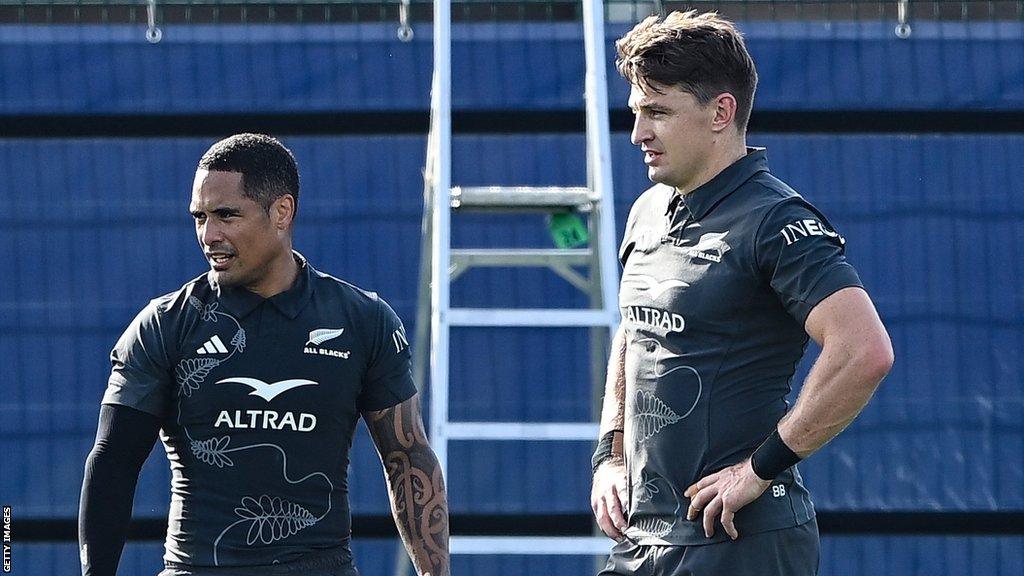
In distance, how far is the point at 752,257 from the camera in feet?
7.63

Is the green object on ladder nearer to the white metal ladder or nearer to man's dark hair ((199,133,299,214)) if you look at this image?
the white metal ladder

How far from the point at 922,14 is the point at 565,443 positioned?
223cm

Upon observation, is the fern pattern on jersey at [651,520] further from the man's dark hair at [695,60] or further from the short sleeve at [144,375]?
the short sleeve at [144,375]

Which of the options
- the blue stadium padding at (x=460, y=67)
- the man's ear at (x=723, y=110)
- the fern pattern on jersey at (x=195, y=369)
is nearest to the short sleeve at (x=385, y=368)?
the fern pattern on jersey at (x=195, y=369)

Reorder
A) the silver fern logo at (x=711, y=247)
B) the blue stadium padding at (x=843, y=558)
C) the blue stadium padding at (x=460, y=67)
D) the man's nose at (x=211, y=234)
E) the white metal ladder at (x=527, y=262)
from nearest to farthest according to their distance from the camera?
the silver fern logo at (x=711, y=247) → the man's nose at (x=211, y=234) → the white metal ladder at (x=527, y=262) → the blue stadium padding at (x=843, y=558) → the blue stadium padding at (x=460, y=67)

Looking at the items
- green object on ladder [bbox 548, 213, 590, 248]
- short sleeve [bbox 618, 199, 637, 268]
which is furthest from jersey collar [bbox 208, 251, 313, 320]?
green object on ladder [bbox 548, 213, 590, 248]

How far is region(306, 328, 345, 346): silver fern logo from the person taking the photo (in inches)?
107

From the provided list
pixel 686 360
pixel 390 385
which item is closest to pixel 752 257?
pixel 686 360

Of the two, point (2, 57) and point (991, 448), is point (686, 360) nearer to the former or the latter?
point (991, 448)

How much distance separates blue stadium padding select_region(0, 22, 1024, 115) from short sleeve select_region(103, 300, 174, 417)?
134 inches

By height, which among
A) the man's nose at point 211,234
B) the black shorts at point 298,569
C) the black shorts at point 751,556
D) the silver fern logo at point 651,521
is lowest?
the black shorts at point 298,569

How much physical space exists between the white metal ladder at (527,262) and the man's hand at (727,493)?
203 centimetres

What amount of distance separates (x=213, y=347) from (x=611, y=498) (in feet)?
2.42

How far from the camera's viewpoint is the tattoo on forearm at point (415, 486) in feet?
9.34
